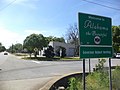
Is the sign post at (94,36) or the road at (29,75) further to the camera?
the road at (29,75)

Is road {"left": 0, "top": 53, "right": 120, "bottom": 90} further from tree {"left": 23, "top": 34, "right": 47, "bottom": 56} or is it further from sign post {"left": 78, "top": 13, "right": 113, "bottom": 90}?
tree {"left": 23, "top": 34, "right": 47, "bottom": 56}

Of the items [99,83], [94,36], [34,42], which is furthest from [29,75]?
[34,42]

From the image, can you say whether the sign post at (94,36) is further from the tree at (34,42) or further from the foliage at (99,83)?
the tree at (34,42)

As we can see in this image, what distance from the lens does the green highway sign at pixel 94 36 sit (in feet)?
24.1

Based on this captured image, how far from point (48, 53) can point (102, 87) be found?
45377mm

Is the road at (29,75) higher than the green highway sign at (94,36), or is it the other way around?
the green highway sign at (94,36)

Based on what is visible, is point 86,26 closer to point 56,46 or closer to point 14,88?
point 14,88

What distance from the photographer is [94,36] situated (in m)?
7.67

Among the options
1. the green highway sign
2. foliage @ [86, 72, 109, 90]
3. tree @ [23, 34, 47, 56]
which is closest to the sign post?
the green highway sign

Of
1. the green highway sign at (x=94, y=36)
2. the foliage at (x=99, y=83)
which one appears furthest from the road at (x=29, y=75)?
the green highway sign at (x=94, y=36)

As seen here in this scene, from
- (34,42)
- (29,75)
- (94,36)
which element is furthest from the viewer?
(34,42)

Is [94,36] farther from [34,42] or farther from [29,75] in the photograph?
[34,42]

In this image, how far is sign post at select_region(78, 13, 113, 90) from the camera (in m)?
7.33

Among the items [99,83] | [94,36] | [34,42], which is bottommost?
[99,83]
